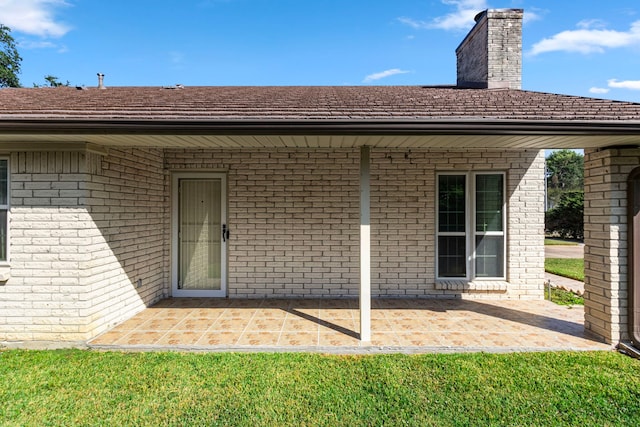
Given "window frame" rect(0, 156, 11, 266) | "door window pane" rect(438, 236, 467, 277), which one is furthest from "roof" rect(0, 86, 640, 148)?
"door window pane" rect(438, 236, 467, 277)

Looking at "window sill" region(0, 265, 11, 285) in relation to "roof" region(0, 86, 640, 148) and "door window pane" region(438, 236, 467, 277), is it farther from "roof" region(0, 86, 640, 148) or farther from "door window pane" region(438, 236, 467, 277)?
"door window pane" region(438, 236, 467, 277)

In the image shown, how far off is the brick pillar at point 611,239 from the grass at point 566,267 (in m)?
5.02

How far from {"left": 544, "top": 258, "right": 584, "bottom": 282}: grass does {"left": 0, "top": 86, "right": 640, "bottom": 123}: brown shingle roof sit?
5.86 m

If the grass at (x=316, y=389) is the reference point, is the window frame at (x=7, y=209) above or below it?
above

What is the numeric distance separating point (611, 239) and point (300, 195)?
4721 millimetres

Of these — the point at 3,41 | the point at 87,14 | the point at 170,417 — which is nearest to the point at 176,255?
the point at 170,417

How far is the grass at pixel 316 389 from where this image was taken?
9.43ft

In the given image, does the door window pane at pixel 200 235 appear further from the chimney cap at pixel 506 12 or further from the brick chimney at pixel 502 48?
the chimney cap at pixel 506 12

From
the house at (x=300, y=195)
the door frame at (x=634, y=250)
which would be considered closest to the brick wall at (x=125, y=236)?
the house at (x=300, y=195)

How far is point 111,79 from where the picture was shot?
7.29 m

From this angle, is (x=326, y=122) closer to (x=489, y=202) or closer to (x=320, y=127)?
(x=320, y=127)

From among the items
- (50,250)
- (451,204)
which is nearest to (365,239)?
(451,204)

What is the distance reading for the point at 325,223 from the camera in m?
6.52

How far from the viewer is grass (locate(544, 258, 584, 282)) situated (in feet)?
29.9
